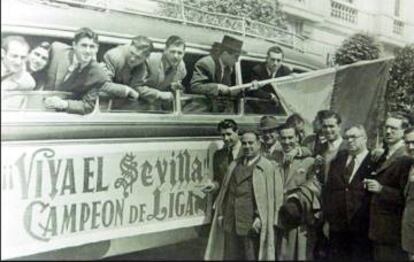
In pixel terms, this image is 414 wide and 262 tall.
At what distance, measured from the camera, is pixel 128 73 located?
2199 millimetres

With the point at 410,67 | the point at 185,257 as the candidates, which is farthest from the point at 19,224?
the point at 410,67

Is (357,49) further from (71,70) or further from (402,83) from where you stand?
(71,70)

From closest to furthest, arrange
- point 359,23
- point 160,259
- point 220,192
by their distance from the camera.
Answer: point 160,259 < point 220,192 < point 359,23

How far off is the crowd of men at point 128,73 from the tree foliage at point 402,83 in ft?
1.65

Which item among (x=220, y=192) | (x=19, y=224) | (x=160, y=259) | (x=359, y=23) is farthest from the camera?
(x=359, y=23)

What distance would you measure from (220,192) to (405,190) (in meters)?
0.77

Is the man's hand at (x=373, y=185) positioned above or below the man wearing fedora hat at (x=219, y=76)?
below

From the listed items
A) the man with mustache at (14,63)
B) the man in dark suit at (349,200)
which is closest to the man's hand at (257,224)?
the man in dark suit at (349,200)

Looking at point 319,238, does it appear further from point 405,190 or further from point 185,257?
point 185,257

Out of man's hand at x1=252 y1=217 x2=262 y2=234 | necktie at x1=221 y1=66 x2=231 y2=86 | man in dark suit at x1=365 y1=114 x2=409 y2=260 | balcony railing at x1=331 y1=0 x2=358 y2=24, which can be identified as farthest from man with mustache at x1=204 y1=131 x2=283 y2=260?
balcony railing at x1=331 y1=0 x2=358 y2=24

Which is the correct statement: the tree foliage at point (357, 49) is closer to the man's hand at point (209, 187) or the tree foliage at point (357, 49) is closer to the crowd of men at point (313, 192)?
the crowd of men at point (313, 192)

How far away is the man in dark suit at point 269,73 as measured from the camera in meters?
2.50

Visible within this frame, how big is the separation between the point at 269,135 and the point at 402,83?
0.68 metres

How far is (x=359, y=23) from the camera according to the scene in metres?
2.67
